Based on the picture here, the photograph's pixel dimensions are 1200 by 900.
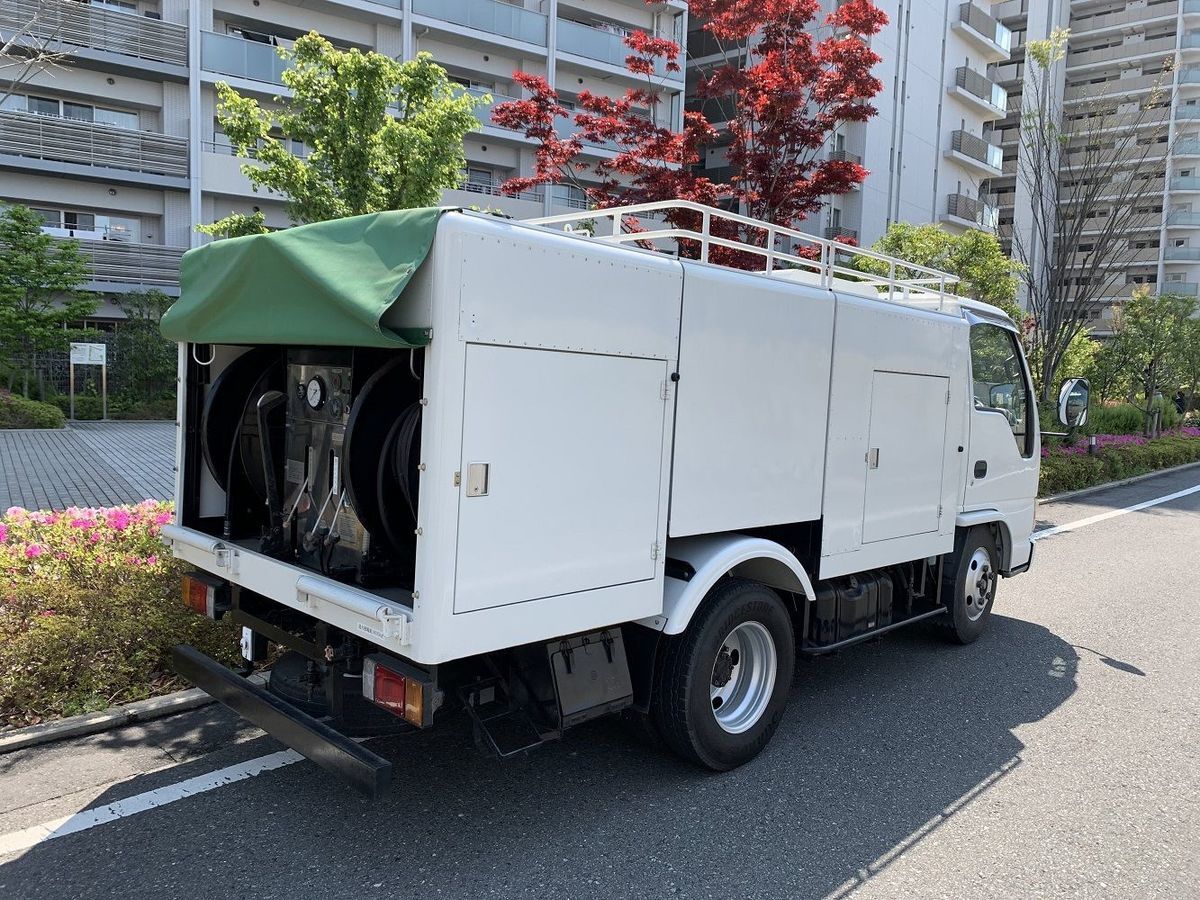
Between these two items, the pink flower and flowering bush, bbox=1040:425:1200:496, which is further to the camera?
flowering bush, bbox=1040:425:1200:496

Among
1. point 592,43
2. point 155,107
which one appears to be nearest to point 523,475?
point 155,107

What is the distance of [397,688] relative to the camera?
314 centimetres

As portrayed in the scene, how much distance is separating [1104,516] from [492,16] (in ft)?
78.4

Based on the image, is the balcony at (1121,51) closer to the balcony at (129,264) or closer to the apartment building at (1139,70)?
the apartment building at (1139,70)

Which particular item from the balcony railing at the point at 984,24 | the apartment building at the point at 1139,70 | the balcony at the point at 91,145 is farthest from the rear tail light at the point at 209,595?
the apartment building at the point at 1139,70

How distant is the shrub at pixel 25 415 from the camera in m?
18.3

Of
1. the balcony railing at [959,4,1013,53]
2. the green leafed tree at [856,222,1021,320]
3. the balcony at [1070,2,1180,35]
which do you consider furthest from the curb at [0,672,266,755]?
the balcony at [1070,2,1180,35]

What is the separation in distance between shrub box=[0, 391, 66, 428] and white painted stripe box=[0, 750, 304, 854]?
706 inches

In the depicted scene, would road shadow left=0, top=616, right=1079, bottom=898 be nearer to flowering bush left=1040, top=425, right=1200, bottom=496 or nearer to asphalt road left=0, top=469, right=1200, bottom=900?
asphalt road left=0, top=469, right=1200, bottom=900

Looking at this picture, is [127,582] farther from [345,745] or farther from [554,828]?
[554,828]

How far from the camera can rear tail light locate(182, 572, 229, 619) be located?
13.4 feet

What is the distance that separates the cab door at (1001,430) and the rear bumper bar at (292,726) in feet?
14.6

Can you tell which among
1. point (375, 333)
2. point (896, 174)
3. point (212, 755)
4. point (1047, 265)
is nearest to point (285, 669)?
point (212, 755)

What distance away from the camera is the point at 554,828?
3502mm
